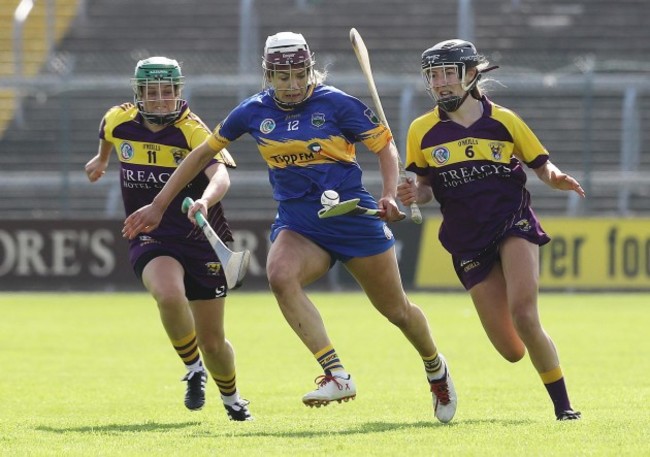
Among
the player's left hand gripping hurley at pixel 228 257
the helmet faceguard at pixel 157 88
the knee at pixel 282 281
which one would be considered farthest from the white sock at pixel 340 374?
the helmet faceguard at pixel 157 88

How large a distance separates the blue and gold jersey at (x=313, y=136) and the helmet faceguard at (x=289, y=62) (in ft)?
0.35

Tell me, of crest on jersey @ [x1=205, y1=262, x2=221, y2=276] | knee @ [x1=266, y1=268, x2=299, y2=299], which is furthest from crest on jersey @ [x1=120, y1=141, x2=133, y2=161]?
knee @ [x1=266, y1=268, x2=299, y2=299]

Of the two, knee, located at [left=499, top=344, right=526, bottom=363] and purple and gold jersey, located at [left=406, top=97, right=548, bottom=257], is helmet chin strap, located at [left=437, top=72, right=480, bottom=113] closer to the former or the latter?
purple and gold jersey, located at [left=406, top=97, right=548, bottom=257]

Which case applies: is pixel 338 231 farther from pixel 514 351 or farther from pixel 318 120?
pixel 514 351

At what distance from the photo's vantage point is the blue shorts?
27.3ft

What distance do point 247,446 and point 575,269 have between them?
1462 centimetres

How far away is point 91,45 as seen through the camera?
28969 millimetres

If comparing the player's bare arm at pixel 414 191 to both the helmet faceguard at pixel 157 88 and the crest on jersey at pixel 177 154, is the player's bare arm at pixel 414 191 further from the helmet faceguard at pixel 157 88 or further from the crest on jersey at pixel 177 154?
the helmet faceguard at pixel 157 88

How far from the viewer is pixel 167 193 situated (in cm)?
845

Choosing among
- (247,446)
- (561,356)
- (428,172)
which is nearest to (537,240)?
(428,172)

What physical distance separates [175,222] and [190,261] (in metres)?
0.27

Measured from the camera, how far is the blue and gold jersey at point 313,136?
8297mm

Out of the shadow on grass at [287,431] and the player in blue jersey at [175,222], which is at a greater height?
the player in blue jersey at [175,222]

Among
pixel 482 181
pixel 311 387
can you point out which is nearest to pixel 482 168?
pixel 482 181
